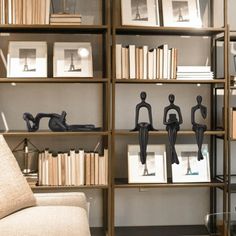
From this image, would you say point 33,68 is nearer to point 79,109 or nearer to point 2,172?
point 79,109

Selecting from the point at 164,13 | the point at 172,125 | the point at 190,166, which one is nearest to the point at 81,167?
the point at 172,125

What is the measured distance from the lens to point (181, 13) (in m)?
3.63

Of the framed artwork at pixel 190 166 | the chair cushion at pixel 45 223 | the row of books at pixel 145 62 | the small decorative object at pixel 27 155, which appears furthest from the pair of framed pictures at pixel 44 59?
the chair cushion at pixel 45 223

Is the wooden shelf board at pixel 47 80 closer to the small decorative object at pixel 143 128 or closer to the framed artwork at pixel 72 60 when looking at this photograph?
the framed artwork at pixel 72 60

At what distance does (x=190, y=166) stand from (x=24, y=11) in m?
1.75

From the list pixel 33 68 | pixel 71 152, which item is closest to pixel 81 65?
pixel 33 68

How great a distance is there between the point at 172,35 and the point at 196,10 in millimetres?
291

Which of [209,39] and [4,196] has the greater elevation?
[209,39]

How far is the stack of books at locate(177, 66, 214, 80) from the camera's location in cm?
353

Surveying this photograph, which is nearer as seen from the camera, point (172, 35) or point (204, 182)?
point (204, 182)

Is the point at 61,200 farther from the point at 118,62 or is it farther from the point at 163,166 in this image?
the point at 118,62

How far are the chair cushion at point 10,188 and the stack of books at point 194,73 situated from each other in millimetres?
1473

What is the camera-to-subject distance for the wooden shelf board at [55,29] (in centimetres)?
338

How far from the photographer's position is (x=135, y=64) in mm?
3506
